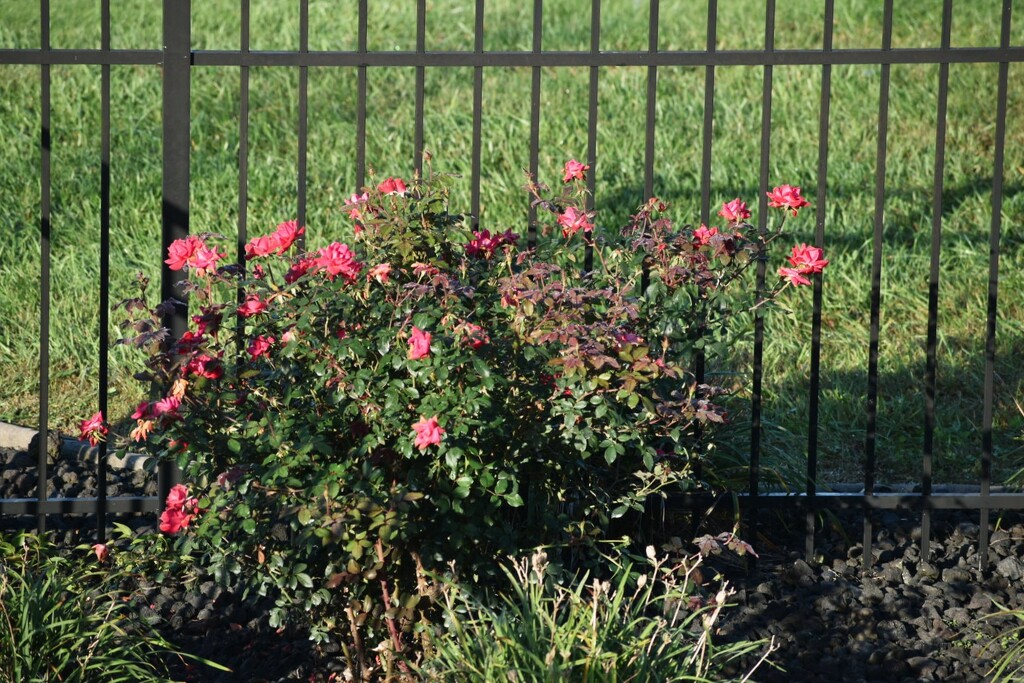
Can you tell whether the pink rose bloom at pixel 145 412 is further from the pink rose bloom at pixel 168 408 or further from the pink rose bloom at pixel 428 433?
the pink rose bloom at pixel 428 433

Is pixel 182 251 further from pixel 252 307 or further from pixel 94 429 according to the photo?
pixel 94 429

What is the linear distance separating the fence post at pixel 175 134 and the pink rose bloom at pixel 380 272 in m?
0.84

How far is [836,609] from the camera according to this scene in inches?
140

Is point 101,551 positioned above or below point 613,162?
below

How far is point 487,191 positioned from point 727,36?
2.52m

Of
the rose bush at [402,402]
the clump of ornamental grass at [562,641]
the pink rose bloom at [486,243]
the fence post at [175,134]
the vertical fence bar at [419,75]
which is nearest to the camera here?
the clump of ornamental grass at [562,641]

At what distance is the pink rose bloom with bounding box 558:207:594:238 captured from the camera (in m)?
3.23

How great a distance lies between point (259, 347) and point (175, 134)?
0.99 m

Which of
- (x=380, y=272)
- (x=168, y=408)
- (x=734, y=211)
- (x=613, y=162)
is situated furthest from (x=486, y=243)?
(x=613, y=162)

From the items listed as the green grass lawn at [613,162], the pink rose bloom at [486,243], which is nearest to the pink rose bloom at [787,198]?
the pink rose bloom at [486,243]

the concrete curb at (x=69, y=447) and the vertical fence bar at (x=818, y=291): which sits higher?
the vertical fence bar at (x=818, y=291)

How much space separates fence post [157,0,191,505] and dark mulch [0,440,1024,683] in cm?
55

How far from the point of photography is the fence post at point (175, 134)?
3613mm

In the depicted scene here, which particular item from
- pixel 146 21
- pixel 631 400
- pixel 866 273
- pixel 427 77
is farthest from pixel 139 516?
pixel 146 21
